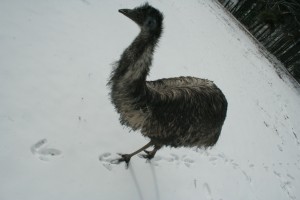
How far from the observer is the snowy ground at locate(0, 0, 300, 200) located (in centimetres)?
293

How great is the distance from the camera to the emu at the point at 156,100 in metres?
2.31

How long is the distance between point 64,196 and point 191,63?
4667mm

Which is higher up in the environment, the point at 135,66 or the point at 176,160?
the point at 135,66

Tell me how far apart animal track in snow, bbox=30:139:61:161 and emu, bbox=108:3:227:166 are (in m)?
0.76

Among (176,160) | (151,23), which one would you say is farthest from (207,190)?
(151,23)

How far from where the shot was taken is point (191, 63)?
264 inches

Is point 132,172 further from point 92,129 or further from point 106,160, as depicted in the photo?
point 92,129

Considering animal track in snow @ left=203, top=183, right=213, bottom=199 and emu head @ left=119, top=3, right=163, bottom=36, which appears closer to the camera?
emu head @ left=119, top=3, right=163, bottom=36

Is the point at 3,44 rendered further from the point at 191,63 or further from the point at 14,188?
the point at 191,63

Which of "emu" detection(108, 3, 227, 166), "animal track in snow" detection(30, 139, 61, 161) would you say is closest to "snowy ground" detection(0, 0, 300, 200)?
"animal track in snow" detection(30, 139, 61, 161)

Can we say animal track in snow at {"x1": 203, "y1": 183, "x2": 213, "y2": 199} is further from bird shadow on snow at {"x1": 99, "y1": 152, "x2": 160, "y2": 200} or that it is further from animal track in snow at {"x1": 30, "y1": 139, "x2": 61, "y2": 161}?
animal track in snow at {"x1": 30, "y1": 139, "x2": 61, "y2": 161}

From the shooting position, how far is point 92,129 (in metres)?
3.52

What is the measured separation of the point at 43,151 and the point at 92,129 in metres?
0.71

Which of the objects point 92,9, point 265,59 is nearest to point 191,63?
point 92,9
